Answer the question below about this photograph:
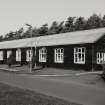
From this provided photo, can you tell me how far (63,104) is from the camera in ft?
29.6

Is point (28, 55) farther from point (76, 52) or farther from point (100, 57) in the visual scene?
point (100, 57)

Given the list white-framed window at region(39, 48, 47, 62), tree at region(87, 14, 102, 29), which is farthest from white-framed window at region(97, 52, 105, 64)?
tree at region(87, 14, 102, 29)

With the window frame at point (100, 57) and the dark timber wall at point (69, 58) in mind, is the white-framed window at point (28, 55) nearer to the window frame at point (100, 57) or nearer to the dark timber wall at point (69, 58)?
the dark timber wall at point (69, 58)

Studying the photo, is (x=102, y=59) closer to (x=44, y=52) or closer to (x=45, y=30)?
(x=44, y=52)

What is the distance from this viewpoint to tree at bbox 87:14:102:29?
62991 mm

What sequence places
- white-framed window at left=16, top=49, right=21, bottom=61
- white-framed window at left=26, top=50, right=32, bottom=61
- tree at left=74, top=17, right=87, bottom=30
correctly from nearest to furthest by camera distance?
white-framed window at left=26, top=50, right=32, bottom=61 → white-framed window at left=16, top=49, right=21, bottom=61 → tree at left=74, top=17, right=87, bottom=30

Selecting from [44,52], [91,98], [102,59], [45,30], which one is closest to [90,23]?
[45,30]

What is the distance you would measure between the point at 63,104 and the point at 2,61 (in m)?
35.0

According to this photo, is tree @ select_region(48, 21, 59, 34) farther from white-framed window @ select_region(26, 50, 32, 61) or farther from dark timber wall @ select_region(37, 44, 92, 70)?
dark timber wall @ select_region(37, 44, 92, 70)

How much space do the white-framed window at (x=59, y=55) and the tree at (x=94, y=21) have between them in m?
35.6

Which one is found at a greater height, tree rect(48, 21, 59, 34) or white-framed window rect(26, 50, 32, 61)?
tree rect(48, 21, 59, 34)

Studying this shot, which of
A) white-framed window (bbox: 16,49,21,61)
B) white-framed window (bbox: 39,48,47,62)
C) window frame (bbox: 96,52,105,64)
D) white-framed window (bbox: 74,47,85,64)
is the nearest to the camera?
window frame (bbox: 96,52,105,64)

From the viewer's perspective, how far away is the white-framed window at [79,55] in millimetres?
25406

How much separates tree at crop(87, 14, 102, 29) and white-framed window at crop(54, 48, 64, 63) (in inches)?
1401
